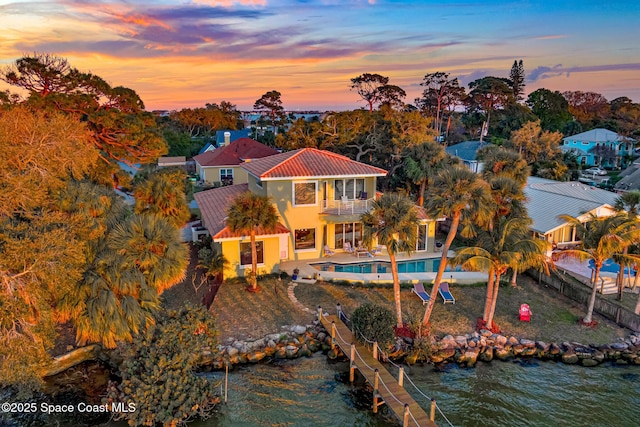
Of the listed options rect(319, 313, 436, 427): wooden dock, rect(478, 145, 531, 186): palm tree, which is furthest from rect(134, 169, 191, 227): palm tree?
rect(478, 145, 531, 186): palm tree

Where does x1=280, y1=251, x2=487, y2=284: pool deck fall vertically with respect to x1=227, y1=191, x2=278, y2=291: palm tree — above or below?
below

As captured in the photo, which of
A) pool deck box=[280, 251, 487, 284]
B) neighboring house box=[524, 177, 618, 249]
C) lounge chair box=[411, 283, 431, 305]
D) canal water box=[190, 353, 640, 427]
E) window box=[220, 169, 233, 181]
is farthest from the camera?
window box=[220, 169, 233, 181]

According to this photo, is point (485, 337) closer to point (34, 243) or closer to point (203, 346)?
point (203, 346)

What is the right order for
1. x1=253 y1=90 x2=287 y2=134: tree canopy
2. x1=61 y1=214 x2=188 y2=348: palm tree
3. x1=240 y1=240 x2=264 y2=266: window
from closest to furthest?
x1=61 y1=214 x2=188 y2=348: palm tree → x1=240 y1=240 x2=264 y2=266: window → x1=253 y1=90 x2=287 y2=134: tree canopy

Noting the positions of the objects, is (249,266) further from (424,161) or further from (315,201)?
(424,161)

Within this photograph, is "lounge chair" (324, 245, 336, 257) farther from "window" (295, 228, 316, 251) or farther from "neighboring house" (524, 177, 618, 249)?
"neighboring house" (524, 177, 618, 249)

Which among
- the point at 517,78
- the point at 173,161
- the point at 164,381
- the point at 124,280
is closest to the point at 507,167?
the point at 124,280

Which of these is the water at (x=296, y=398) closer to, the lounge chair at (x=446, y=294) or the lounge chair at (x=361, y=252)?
the lounge chair at (x=446, y=294)

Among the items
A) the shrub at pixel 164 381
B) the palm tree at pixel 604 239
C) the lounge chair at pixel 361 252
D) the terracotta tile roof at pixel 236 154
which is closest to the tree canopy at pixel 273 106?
the terracotta tile roof at pixel 236 154
